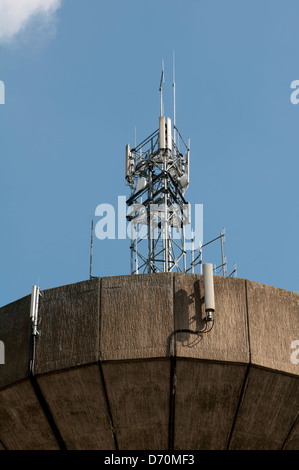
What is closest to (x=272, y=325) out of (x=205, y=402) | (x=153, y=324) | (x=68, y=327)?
(x=205, y=402)

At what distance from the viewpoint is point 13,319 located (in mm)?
17625

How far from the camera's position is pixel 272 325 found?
16812 millimetres

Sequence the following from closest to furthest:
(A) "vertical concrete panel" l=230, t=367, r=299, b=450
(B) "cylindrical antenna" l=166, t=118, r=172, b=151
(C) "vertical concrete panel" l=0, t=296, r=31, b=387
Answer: (A) "vertical concrete panel" l=230, t=367, r=299, b=450
(C) "vertical concrete panel" l=0, t=296, r=31, b=387
(B) "cylindrical antenna" l=166, t=118, r=172, b=151

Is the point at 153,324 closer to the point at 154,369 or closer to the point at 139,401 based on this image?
the point at 154,369

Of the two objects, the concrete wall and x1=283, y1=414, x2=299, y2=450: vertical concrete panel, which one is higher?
the concrete wall

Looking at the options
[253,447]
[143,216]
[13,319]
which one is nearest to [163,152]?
[143,216]

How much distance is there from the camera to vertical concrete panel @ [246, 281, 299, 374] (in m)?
16.4

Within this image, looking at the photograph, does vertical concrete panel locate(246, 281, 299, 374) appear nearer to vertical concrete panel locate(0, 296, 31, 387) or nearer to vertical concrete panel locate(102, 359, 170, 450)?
vertical concrete panel locate(102, 359, 170, 450)

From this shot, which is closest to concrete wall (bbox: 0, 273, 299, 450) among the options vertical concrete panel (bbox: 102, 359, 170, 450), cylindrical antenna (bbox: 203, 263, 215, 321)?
vertical concrete panel (bbox: 102, 359, 170, 450)

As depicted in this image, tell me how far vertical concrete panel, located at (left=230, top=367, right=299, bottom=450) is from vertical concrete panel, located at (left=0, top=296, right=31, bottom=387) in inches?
190

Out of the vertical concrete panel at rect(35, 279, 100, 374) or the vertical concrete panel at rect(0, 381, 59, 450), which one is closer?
the vertical concrete panel at rect(35, 279, 100, 374)

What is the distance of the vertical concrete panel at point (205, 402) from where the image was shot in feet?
53.3

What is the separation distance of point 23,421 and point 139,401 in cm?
274

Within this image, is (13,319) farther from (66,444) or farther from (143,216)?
(143,216)
